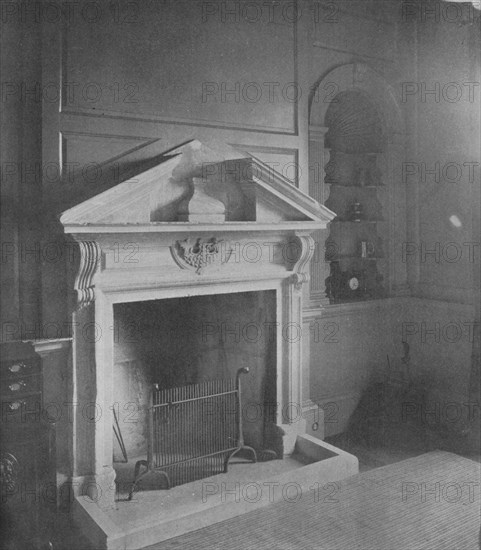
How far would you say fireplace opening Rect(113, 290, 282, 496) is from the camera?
3969 millimetres

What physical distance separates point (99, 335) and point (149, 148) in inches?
46.0

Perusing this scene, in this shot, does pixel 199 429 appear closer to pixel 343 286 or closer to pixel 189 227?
pixel 189 227

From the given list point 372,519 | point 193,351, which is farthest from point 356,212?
point 372,519

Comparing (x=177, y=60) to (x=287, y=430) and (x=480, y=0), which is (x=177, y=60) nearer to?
(x=480, y=0)

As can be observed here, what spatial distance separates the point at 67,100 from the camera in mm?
3418

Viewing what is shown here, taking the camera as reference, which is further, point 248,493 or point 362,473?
point 362,473

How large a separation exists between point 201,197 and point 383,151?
2.11m

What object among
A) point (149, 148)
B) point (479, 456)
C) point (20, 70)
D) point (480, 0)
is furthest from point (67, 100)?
point (479, 456)

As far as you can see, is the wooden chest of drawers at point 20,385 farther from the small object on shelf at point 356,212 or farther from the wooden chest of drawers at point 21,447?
the small object on shelf at point 356,212

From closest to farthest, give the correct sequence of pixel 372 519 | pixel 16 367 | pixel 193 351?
pixel 16 367 < pixel 372 519 < pixel 193 351

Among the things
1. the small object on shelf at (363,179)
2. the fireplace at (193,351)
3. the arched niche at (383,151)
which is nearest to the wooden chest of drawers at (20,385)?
the fireplace at (193,351)

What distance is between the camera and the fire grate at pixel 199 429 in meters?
3.83

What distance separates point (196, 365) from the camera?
172 inches

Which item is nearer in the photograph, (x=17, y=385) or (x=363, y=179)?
(x=17, y=385)
